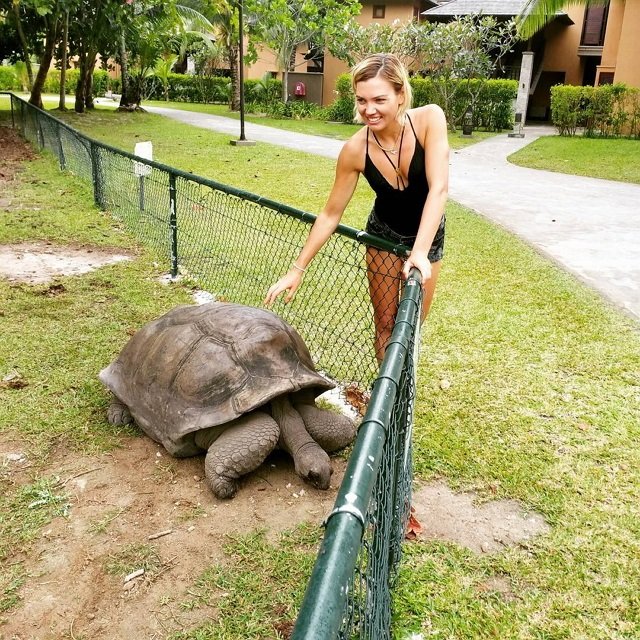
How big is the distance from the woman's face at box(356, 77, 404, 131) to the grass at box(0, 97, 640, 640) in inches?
70.1

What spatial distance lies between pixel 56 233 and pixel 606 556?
23.4ft

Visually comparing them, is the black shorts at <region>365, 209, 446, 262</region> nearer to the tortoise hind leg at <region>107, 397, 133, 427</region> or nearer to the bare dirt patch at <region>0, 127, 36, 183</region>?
the tortoise hind leg at <region>107, 397, 133, 427</region>

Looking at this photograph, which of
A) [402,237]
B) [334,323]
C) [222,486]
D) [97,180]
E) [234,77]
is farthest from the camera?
[234,77]

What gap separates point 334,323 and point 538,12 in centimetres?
1905

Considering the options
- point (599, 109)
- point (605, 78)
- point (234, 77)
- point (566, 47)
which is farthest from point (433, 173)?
point (566, 47)

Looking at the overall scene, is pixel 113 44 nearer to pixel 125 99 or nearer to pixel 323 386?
pixel 125 99

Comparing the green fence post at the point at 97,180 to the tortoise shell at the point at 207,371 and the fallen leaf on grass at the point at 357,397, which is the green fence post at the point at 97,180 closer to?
the tortoise shell at the point at 207,371

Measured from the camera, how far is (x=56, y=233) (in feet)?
26.1

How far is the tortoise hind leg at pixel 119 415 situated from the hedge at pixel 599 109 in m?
20.9

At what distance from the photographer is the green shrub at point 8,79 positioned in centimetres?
4594

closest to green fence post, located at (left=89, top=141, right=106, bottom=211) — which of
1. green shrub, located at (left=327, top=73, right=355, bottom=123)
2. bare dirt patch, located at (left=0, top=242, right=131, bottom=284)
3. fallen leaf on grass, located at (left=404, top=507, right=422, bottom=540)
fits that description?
bare dirt patch, located at (left=0, top=242, right=131, bottom=284)

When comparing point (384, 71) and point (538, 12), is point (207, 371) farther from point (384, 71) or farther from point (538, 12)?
point (538, 12)

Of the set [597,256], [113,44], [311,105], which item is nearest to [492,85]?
[311,105]

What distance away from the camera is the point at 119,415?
3750mm
